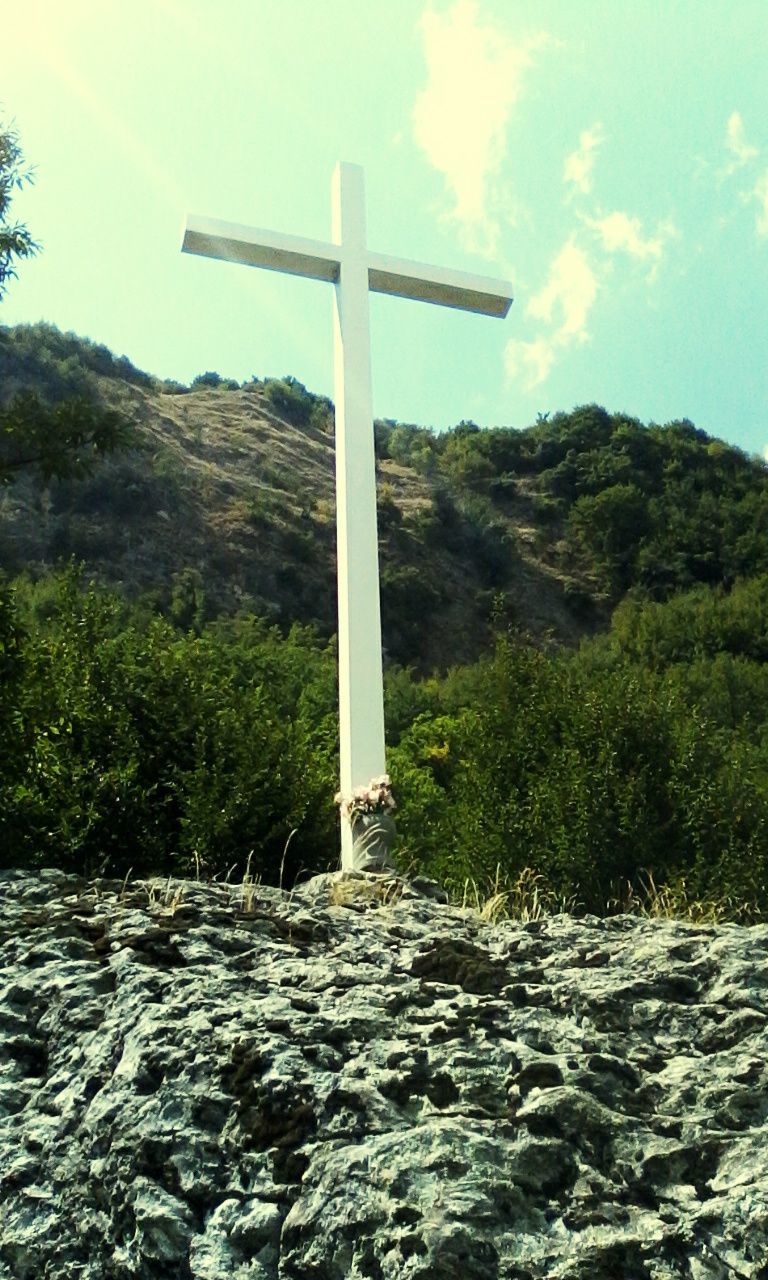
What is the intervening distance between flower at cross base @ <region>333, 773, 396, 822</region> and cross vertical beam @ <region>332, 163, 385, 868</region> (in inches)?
2.3

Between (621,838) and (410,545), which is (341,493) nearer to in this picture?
(621,838)

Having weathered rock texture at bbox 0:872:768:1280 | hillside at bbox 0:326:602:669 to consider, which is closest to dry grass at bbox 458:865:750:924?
weathered rock texture at bbox 0:872:768:1280

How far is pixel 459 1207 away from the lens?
75.0 inches

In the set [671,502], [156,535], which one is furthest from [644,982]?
[671,502]

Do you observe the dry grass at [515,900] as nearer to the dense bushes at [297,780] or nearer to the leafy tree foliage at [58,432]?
the dense bushes at [297,780]

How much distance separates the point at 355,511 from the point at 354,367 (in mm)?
784

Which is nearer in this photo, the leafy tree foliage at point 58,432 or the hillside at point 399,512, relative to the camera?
the leafy tree foliage at point 58,432

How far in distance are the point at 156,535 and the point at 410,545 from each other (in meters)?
9.89

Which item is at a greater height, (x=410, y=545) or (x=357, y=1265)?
(x=410, y=545)

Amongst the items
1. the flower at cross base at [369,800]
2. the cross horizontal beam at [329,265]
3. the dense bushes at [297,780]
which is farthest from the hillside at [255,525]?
the flower at cross base at [369,800]

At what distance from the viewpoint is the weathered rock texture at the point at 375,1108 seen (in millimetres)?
1925

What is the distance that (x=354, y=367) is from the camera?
617 cm

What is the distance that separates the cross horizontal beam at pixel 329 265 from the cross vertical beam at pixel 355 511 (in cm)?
12

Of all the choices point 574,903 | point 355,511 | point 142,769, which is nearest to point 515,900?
point 574,903
